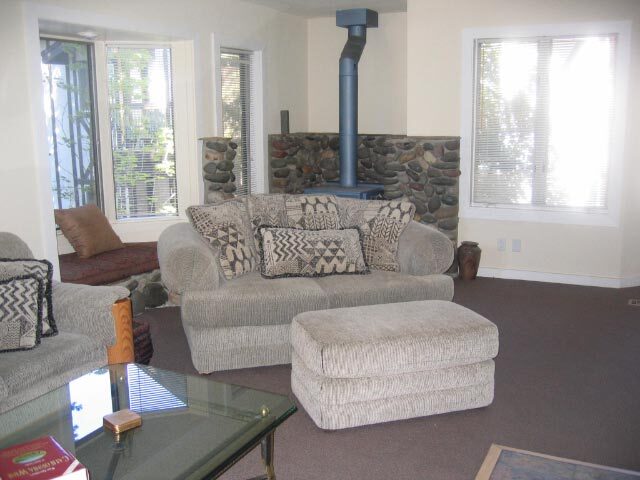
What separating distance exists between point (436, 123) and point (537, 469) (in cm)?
381

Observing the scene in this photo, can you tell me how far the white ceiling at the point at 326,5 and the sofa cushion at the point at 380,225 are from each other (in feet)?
9.33

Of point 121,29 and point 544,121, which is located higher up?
point 121,29

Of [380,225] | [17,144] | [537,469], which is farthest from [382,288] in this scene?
[17,144]

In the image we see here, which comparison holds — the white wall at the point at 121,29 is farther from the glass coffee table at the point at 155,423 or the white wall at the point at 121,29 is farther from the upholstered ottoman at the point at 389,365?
the upholstered ottoman at the point at 389,365

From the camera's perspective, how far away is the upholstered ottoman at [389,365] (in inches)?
117

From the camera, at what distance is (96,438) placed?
229cm

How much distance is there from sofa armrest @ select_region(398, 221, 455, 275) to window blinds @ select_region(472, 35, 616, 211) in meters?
2.04

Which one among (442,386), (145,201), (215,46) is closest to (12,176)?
(145,201)

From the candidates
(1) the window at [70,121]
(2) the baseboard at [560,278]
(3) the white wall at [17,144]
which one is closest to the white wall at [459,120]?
(2) the baseboard at [560,278]

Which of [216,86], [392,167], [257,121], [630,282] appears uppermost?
[216,86]

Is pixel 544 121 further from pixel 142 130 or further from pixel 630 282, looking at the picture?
pixel 142 130

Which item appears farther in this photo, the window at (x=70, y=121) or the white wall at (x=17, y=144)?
the window at (x=70, y=121)

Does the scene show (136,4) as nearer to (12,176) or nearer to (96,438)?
(12,176)

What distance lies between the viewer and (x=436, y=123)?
236 inches
